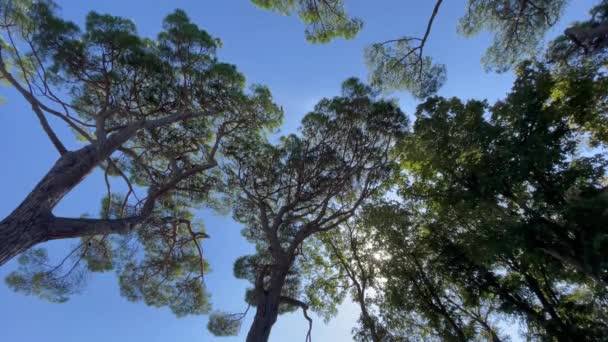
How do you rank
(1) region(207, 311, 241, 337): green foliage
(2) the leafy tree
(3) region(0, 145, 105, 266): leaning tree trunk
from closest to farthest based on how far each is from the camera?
1. (3) region(0, 145, 105, 266): leaning tree trunk
2. (2) the leafy tree
3. (1) region(207, 311, 241, 337): green foliage

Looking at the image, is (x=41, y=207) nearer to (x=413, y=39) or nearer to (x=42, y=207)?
(x=42, y=207)

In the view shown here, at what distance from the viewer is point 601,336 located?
5.78 m

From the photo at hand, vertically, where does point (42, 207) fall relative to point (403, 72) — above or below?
below

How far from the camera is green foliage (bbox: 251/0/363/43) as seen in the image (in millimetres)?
6066

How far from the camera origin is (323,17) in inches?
244

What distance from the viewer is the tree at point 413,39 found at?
609cm

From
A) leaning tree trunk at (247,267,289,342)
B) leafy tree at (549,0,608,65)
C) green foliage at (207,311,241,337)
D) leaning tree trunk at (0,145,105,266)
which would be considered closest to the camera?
leaning tree trunk at (0,145,105,266)

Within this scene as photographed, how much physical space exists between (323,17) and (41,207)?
6.28m

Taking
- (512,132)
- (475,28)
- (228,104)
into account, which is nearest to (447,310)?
(512,132)

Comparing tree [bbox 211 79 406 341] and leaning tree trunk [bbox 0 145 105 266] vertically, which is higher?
tree [bbox 211 79 406 341]

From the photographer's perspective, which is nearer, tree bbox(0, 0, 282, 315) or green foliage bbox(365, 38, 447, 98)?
tree bbox(0, 0, 282, 315)

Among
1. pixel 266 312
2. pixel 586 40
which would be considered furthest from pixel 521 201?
pixel 266 312

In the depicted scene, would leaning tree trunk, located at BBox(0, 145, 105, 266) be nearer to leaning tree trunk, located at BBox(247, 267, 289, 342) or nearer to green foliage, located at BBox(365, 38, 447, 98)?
leaning tree trunk, located at BBox(247, 267, 289, 342)

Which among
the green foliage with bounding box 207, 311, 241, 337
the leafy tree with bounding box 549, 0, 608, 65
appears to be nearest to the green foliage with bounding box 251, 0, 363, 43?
the leafy tree with bounding box 549, 0, 608, 65
